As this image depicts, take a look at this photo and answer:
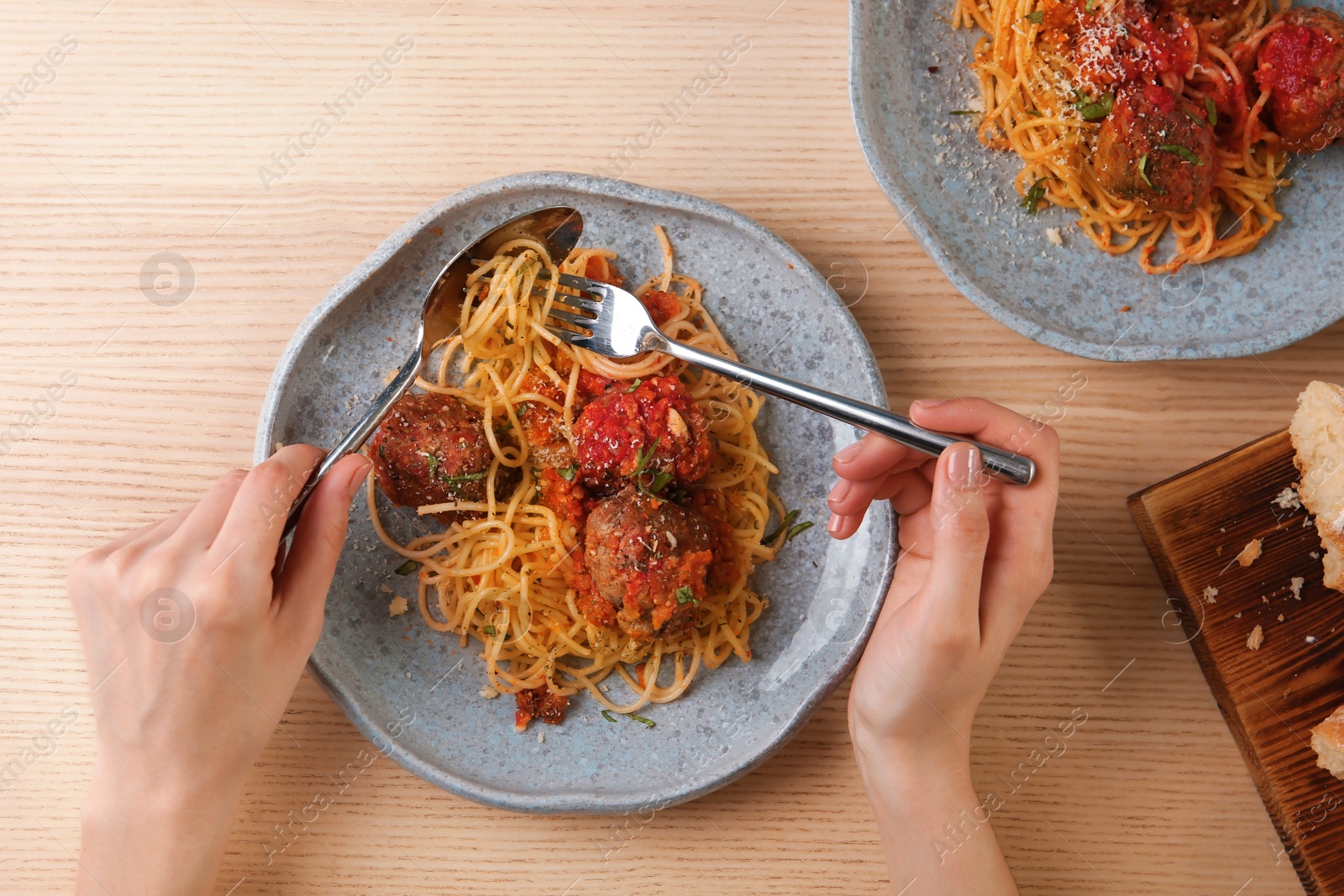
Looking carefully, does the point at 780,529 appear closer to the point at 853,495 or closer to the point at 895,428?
the point at 853,495

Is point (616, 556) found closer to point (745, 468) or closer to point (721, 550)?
point (721, 550)

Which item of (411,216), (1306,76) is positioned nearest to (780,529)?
(411,216)

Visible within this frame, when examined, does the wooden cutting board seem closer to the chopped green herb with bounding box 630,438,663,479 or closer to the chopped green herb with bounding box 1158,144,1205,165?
the chopped green herb with bounding box 1158,144,1205,165

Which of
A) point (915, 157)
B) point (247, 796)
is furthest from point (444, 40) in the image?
point (247, 796)

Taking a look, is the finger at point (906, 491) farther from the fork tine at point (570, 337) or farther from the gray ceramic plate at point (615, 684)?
the fork tine at point (570, 337)

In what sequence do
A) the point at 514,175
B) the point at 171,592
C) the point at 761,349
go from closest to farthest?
1. the point at 171,592
2. the point at 514,175
3. the point at 761,349

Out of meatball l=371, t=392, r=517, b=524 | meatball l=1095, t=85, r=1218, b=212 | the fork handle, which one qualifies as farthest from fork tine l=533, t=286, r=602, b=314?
meatball l=1095, t=85, r=1218, b=212
